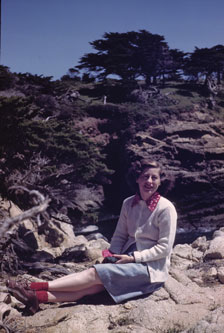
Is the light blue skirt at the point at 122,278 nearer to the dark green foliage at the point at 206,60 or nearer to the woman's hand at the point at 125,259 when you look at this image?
the woman's hand at the point at 125,259

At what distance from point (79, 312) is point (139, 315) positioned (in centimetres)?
59

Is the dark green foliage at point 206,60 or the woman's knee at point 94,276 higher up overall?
the dark green foliage at point 206,60

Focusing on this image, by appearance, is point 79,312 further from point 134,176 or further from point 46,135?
point 46,135

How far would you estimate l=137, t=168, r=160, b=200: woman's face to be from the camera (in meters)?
3.61

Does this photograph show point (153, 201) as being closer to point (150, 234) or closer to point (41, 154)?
point (150, 234)

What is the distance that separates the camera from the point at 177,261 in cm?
701

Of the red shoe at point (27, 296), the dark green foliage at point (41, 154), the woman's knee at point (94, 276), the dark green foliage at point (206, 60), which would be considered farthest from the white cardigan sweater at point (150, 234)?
the dark green foliage at point (206, 60)

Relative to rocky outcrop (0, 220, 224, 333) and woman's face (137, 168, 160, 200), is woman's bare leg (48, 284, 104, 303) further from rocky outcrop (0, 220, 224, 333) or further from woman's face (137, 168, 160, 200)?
woman's face (137, 168, 160, 200)

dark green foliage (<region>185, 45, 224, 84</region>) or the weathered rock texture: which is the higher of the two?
dark green foliage (<region>185, 45, 224, 84</region>)

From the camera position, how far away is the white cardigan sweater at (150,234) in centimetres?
343

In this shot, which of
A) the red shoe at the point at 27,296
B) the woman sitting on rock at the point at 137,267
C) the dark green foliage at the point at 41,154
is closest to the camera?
the red shoe at the point at 27,296

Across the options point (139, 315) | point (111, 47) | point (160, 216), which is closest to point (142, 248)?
point (160, 216)

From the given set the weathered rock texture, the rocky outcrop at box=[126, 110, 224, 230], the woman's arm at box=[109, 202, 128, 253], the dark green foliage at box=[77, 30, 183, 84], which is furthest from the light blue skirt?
the dark green foliage at box=[77, 30, 183, 84]

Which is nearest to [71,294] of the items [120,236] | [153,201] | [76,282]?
[76,282]
